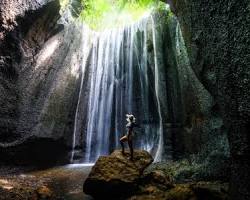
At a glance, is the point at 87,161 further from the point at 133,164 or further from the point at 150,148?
the point at 133,164

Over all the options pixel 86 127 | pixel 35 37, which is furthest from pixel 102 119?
pixel 35 37

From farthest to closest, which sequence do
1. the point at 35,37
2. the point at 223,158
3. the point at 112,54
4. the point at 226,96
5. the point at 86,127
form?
the point at 112,54 < the point at 86,127 < the point at 35,37 < the point at 223,158 < the point at 226,96

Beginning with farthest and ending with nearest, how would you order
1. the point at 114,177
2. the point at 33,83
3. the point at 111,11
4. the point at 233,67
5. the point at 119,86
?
the point at 111,11 → the point at 119,86 → the point at 33,83 → the point at 114,177 → the point at 233,67

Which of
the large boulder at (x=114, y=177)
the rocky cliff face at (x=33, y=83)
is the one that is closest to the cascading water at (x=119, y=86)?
the rocky cliff face at (x=33, y=83)

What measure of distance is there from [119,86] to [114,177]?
8.34 meters

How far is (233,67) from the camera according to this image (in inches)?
154

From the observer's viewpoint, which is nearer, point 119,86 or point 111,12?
point 119,86

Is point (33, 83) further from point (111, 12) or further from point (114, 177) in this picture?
point (111, 12)

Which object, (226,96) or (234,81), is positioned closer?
(234,81)

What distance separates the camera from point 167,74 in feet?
39.7

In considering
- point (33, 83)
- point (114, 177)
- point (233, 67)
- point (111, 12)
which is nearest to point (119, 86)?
point (111, 12)

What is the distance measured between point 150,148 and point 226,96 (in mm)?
8595

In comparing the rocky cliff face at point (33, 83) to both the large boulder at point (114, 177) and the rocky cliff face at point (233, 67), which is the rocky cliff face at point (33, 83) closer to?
the large boulder at point (114, 177)

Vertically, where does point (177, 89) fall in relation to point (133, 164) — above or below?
above
